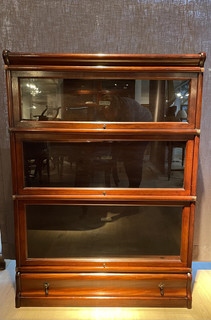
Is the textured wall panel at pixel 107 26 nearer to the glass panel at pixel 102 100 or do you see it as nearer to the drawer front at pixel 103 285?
the glass panel at pixel 102 100

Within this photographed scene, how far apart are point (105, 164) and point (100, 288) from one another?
1.91 ft

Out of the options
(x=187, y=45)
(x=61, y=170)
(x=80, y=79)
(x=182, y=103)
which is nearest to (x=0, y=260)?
(x=61, y=170)

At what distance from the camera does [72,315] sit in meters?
0.99

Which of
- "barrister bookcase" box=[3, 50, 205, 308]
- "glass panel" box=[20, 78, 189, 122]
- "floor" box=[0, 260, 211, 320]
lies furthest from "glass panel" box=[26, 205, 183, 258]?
"glass panel" box=[20, 78, 189, 122]

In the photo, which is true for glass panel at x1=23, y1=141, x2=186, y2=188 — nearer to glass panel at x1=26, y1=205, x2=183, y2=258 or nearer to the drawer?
glass panel at x1=26, y1=205, x2=183, y2=258

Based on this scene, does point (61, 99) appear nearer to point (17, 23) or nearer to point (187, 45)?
point (17, 23)

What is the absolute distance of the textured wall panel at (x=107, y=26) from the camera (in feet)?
3.78

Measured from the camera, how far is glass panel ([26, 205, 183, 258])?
0.98 m

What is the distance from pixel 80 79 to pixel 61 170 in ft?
1.29

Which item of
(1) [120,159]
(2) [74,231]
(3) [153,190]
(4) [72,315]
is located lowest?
(4) [72,315]

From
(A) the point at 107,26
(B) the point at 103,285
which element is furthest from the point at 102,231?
(A) the point at 107,26

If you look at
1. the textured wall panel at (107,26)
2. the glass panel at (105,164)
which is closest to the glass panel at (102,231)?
the glass panel at (105,164)

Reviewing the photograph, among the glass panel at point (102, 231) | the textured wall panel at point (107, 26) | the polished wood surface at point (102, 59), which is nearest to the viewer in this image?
the polished wood surface at point (102, 59)

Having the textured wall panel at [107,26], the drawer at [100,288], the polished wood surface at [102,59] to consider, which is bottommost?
the drawer at [100,288]
